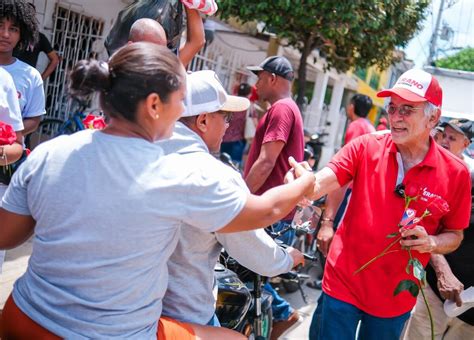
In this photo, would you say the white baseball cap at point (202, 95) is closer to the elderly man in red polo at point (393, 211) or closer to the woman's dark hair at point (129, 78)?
the woman's dark hair at point (129, 78)

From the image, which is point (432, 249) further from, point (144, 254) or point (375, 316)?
point (144, 254)

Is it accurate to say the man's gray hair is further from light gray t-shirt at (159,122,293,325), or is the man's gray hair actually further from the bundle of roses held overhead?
the bundle of roses held overhead

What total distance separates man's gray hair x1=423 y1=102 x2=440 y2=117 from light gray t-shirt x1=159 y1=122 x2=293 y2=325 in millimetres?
1322

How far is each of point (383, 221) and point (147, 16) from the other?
6.20 feet

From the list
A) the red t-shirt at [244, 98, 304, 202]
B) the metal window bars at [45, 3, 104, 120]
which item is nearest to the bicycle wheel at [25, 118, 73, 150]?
the metal window bars at [45, 3, 104, 120]

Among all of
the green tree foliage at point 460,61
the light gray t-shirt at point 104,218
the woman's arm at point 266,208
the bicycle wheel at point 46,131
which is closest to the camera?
the light gray t-shirt at point 104,218

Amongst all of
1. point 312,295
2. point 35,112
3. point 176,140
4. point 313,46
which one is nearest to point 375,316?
point 176,140

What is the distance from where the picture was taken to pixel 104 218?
149 centimetres

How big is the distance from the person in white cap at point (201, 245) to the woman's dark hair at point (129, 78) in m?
0.30

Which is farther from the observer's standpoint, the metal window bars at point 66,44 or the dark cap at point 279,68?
the metal window bars at point 66,44

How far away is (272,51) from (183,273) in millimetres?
10994

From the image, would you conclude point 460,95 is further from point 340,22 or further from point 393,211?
point 393,211

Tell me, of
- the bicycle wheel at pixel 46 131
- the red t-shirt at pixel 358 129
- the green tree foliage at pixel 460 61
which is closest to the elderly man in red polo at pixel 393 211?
the red t-shirt at pixel 358 129

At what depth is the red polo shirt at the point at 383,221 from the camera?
2746 mm
